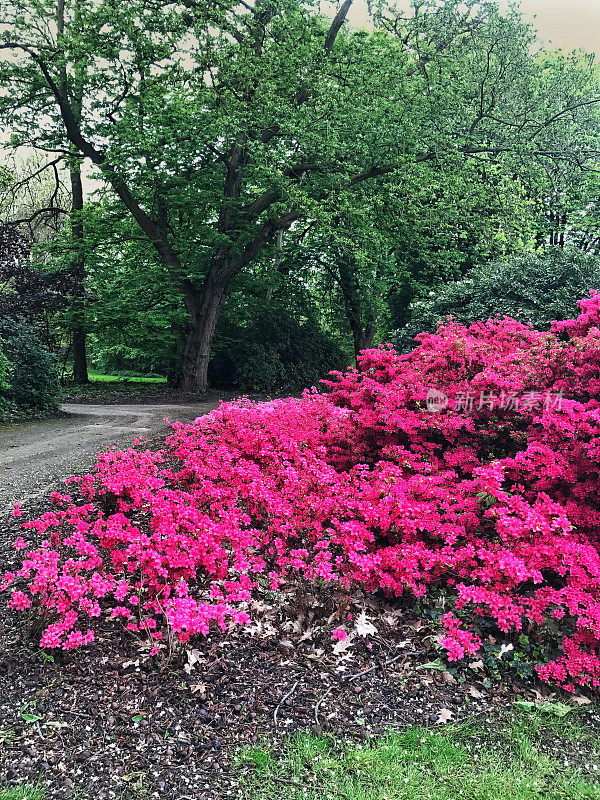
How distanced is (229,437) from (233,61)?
10.4 m

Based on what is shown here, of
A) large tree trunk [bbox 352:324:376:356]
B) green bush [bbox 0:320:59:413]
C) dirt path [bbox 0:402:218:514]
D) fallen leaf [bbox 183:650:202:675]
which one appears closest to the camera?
fallen leaf [bbox 183:650:202:675]

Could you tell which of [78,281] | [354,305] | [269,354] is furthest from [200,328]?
[354,305]

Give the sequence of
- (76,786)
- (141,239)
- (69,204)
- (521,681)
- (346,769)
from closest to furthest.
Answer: (76,786) < (346,769) < (521,681) < (141,239) < (69,204)

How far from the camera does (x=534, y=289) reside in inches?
343

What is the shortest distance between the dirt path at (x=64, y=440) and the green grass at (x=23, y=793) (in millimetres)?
2462

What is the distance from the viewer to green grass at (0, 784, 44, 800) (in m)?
2.12

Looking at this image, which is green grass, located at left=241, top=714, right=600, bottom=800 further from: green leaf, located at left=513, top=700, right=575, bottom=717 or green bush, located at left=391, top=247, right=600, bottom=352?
green bush, located at left=391, top=247, right=600, bottom=352

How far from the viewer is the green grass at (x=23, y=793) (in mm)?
2123

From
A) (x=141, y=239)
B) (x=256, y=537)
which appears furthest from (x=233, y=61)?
(x=256, y=537)

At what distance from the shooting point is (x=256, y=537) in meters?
3.83

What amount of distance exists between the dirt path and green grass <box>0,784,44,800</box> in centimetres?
246

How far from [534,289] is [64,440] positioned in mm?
6997

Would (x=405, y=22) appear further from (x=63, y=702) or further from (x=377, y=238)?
(x=63, y=702)
